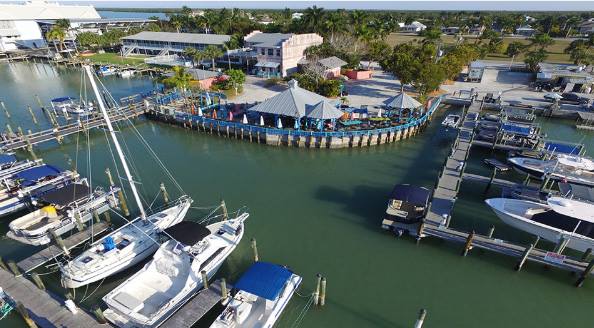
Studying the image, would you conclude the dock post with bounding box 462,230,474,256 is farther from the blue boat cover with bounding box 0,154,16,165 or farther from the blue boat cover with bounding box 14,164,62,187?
the blue boat cover with bounding box 0,154,16,165

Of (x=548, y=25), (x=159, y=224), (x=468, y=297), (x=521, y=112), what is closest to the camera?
(x=468, y=297)

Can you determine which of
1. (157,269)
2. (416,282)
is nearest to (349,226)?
(416,282)

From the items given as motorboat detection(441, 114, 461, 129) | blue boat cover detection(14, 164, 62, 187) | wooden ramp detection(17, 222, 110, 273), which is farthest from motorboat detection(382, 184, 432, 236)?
blue boat cover detection(14, 164, 62, 187)

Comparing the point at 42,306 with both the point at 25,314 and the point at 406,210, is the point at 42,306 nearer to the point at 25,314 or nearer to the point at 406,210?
the point at 25,314

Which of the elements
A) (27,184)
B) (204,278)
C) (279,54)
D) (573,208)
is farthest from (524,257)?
(279,54)

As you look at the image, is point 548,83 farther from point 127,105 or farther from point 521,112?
point 127,105

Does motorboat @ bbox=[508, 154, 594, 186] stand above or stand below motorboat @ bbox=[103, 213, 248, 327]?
above

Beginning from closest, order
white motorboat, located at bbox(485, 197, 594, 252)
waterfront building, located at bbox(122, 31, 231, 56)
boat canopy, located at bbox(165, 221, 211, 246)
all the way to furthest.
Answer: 1. boat canopy, located at bbox(165, 221, 211, 246)
2. white motorboat, located at bbox(485, 197, 594, 252)
3. waterfront building, located at bbox(122, 31, 231, 56)
